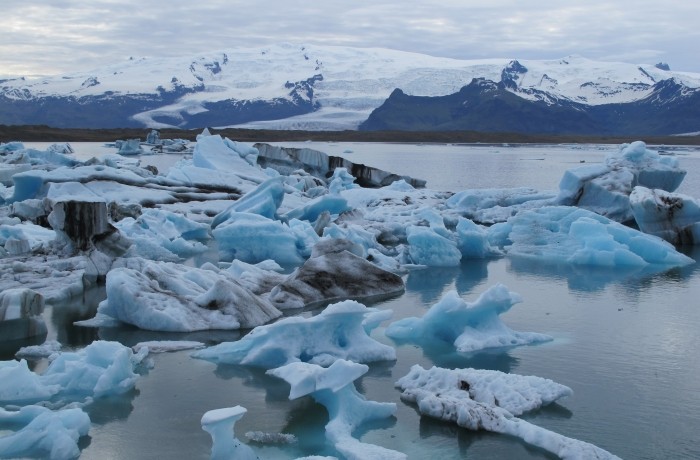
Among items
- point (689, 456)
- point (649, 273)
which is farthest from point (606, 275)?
point (689, 456)

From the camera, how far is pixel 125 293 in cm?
659

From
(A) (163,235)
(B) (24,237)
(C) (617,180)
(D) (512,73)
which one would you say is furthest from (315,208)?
(D) (512,73)

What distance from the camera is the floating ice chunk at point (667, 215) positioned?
11.7 meters

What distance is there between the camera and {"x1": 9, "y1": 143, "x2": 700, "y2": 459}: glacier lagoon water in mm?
4305

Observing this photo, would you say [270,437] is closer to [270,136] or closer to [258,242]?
[258,242]

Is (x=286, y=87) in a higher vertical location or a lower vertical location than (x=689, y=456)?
lower

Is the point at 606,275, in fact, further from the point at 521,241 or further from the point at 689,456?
the point at 689,456

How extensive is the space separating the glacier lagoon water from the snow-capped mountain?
239 feet

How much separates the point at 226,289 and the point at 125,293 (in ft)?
2.68

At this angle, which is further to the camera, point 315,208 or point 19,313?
point 315,208

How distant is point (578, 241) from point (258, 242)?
4263 millimetres

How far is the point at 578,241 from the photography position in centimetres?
1087

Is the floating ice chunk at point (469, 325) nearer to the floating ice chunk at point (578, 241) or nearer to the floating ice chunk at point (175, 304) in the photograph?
the floating ice chunk at point (175, 304)

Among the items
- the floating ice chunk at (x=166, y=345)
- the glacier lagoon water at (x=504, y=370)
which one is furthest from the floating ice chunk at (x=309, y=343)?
the floating ice chunk at (x=166, y=345)
